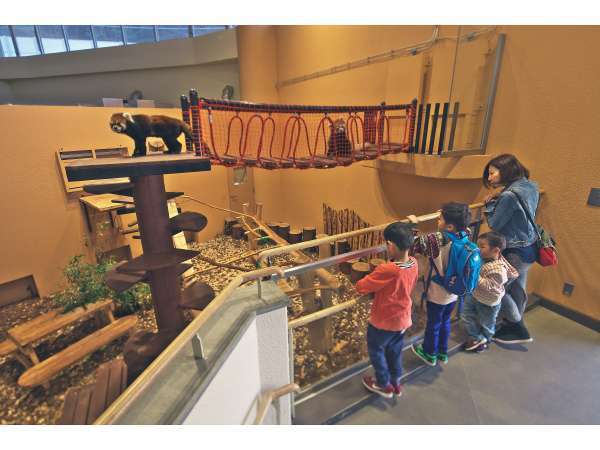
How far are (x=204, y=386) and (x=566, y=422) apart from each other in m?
1.90

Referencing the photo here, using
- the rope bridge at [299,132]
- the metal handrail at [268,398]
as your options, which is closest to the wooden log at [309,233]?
the rope bridge at [299,132]

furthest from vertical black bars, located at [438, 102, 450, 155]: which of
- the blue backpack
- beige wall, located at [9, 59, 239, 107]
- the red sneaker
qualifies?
beige wall, located at [9, 59, 239, 107]

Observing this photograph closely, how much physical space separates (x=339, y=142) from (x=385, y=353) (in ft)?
6.96

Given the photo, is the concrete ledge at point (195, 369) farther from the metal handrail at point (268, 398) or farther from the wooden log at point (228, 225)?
the wooden log at point (228, 225)

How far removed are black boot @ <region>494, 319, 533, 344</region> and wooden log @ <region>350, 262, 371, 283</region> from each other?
1.95m

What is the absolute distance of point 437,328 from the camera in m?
1.84

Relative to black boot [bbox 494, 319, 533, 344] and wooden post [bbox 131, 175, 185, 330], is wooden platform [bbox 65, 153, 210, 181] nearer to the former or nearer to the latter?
wooden post [bbox 131, 175, 185, 330]

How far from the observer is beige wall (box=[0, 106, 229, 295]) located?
3.90 metres

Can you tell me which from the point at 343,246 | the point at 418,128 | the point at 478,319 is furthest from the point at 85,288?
the point at 418,128

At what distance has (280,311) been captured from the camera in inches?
52.3

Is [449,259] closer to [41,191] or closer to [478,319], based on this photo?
[478,319]

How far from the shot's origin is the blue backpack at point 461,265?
5.13 ft
